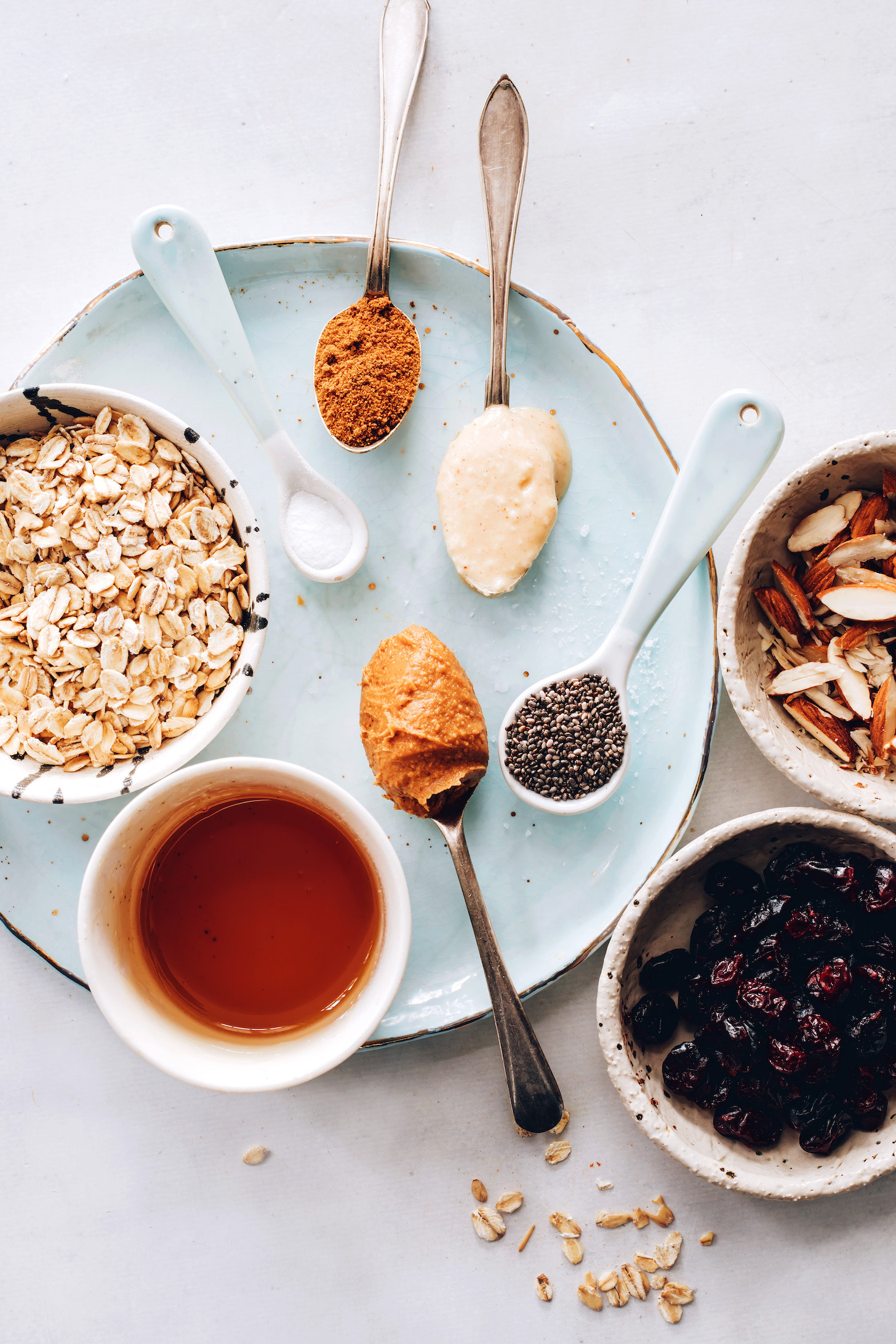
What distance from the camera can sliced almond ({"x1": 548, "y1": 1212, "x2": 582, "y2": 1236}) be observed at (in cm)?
135

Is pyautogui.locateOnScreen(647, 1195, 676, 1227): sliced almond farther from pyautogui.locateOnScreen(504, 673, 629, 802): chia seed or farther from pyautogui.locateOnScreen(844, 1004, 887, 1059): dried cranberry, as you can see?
pyautogui.locateOnScreen(504, 673, 629, 802): chia seed

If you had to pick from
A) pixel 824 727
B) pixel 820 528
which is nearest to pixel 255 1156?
pixel 824 727

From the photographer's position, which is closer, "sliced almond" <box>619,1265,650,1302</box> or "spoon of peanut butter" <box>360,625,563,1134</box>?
"spoon of peanut butter" <box>360,625,563,1134</box>

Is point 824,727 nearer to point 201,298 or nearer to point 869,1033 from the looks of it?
point 869,1033

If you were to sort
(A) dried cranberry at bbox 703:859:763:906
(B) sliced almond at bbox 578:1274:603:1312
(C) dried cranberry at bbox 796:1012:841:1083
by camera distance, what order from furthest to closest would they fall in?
(B) sliced almond at bbox 578:1274:603:1312 → (A) dried cranberry at bbox 703:859:763:906 → (C) dried cranberry at bbox 796:1012:841:1083

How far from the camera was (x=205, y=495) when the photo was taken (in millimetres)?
1153

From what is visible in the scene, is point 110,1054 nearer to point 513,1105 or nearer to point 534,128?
point 513,1105

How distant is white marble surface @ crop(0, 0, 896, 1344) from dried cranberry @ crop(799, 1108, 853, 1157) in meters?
0.30

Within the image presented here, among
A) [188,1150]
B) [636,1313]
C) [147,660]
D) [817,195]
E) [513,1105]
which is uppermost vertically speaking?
[817,195]

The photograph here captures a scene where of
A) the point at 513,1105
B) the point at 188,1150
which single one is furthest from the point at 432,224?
the point at 188,1150

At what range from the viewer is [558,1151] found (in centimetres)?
135

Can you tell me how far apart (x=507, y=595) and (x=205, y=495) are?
0.48 meters

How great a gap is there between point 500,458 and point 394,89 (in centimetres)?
65

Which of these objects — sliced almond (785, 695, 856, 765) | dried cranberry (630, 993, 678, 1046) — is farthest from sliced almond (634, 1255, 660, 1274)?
sliced almond (785, 695, 856, 765)
